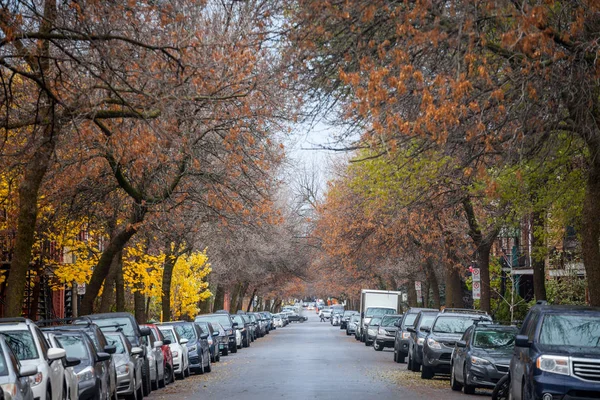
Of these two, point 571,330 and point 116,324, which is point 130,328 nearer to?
point 116,324

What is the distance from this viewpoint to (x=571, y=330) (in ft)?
48.9

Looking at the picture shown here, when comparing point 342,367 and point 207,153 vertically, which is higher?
point 207,153

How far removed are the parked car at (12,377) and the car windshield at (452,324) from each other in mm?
16218

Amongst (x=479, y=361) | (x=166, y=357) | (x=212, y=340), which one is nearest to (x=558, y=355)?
(x=479, y=361)

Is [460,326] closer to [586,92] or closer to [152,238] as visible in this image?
[152,238]

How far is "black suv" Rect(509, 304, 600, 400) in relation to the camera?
1374cm

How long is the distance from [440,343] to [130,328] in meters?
→ 8.27

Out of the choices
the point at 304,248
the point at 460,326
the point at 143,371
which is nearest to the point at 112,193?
the point at 143,371

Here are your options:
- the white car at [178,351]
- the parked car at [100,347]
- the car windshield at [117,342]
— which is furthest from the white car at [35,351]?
the white car at [178,351]

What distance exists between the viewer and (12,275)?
757 inches

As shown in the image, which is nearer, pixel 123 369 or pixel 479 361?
pixel 123 369

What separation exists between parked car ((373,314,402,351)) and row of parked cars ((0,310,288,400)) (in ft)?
46.7

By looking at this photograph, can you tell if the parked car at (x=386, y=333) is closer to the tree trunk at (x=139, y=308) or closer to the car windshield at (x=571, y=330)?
the tree trunk at (x=139, y=308)

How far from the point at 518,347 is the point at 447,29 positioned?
5373 millimetres
